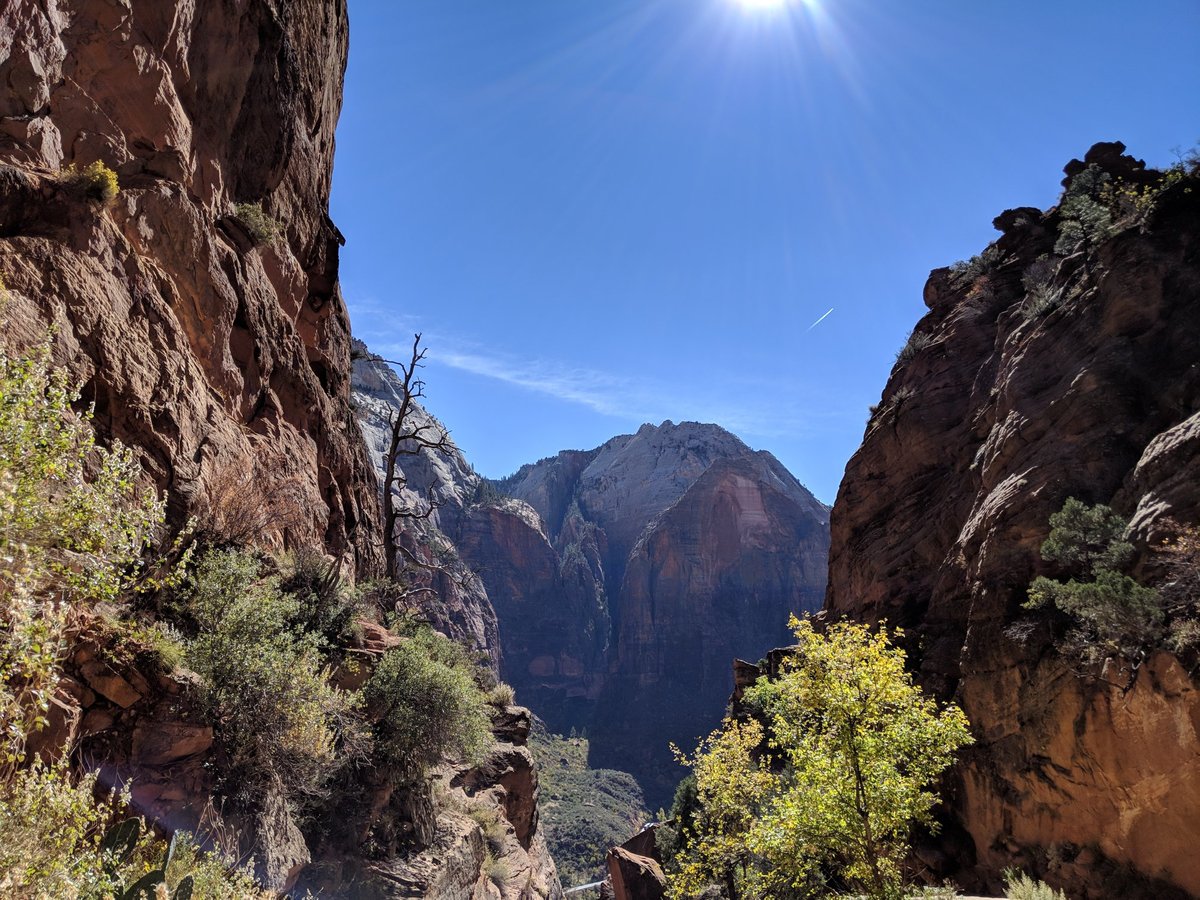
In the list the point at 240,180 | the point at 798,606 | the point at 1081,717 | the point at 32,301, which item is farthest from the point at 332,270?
the point at 798,606

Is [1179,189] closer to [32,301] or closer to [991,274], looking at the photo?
[991,274]

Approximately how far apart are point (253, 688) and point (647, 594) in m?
117

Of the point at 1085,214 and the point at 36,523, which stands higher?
the point at 1085,214

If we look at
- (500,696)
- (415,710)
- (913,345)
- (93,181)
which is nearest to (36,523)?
(93,181)

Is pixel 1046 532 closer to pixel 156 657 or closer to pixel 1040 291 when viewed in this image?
pixel 1040 291

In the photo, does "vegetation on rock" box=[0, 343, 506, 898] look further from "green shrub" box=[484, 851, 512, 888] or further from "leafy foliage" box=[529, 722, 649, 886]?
"leafy foliage" box=[529, 722, 649, 886]

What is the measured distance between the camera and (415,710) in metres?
12.8

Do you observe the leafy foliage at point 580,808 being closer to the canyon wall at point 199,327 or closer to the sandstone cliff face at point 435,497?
the sandstone cliff face at point 435,497

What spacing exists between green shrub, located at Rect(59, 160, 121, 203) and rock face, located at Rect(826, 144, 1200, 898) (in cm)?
1981

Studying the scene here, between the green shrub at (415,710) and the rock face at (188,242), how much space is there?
3834mm

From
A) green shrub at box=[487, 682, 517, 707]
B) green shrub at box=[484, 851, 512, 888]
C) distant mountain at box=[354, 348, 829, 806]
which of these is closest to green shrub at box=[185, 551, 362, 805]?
green shrub at box=[484, 851, 512, 888]

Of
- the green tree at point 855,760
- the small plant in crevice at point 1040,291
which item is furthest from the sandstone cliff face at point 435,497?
the green tree at point 855,760

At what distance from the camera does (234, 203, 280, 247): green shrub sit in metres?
15.8

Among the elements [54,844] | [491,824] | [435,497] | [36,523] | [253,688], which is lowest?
[491,824]
